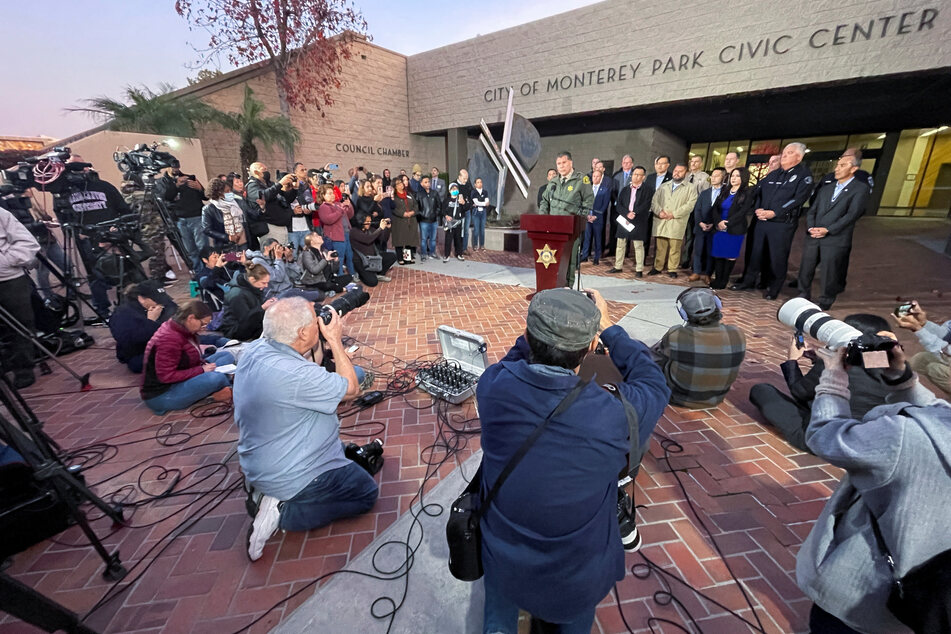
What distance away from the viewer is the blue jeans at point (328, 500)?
2096 mm

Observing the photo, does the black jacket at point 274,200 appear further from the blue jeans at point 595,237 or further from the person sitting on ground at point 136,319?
the blue jeans at point 595,237

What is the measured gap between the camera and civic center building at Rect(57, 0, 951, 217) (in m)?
7.22

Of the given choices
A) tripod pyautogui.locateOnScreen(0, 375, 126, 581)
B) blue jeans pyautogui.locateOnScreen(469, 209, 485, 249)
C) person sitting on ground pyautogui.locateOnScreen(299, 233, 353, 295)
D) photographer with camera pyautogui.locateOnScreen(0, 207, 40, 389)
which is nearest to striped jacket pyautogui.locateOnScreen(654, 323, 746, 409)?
tripod pyautogui.locateOnScreen(0, 375, 126, 581)

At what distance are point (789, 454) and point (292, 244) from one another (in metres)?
7.17

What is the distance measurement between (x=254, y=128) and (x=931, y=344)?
13.5 meters

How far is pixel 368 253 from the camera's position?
7.26m

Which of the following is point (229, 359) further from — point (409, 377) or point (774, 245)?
point (774, 245)

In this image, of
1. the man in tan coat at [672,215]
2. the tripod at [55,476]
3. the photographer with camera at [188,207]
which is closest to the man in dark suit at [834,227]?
the man in tan coat at [672,215]

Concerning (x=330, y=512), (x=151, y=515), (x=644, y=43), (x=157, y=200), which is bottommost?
(x=151, y=515)

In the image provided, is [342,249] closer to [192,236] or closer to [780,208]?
[192,236]

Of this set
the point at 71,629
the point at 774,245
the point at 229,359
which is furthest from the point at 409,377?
the point at 774,245

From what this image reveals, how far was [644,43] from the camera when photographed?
9.10 metres

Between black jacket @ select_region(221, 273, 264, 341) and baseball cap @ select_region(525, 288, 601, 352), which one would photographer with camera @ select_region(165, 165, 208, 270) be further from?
baseball cap @ select_region(525, 288, 601, 352)

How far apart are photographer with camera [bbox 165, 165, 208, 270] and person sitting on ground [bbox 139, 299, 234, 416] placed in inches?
174
